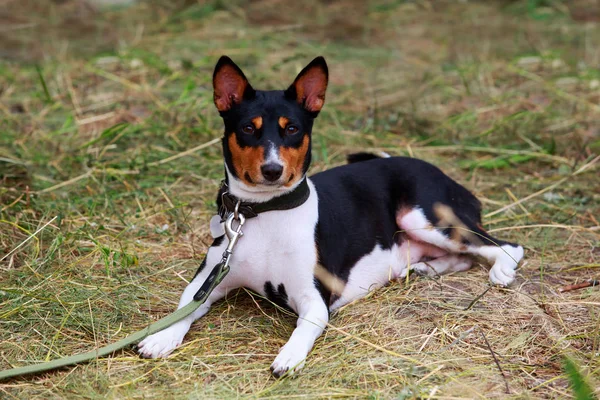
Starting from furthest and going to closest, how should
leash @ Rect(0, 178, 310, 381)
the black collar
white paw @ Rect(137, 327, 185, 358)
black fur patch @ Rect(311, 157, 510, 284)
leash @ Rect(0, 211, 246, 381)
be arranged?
black fur patch @ Rect(311, 157, 510, 284) < the black collar < white paw @ Rect(137, 327, 185, 358) < leash @ Rect(0, 178, 310, 381) < leash @ Rect(0, 211, 246, 381)

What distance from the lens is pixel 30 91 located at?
7.29 metres

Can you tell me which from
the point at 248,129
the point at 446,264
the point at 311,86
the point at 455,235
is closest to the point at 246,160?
the point at 248,129

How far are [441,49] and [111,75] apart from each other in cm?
401

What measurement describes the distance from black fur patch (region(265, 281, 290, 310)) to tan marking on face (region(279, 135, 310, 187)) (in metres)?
0.52

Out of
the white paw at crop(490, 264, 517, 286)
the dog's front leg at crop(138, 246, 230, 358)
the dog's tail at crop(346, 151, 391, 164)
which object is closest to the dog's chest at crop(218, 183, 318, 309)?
the dog's front leg at crop(138, 246, 230, 358)

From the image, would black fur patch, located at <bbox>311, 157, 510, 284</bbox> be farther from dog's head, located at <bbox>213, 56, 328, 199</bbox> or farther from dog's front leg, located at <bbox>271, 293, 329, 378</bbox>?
dog's head, located at <bbox>213, 56, 328, 199</bbox>

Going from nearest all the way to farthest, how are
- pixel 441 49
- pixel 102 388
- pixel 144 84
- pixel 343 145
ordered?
pixel 102 388
pixel 343 145
pixel 144 84
pixel 441 49

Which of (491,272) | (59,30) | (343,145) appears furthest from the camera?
(59,30)

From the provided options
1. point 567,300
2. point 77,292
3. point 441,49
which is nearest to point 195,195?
point 77,292

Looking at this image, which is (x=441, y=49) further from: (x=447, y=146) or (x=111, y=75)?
(x=111, y=75)

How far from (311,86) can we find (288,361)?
136cm

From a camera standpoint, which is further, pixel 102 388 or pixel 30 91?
pixel 30 91

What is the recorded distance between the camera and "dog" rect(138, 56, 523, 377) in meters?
3.39

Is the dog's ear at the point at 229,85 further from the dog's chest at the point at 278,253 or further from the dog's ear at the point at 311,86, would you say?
the dog's chest at the point at 278,253
